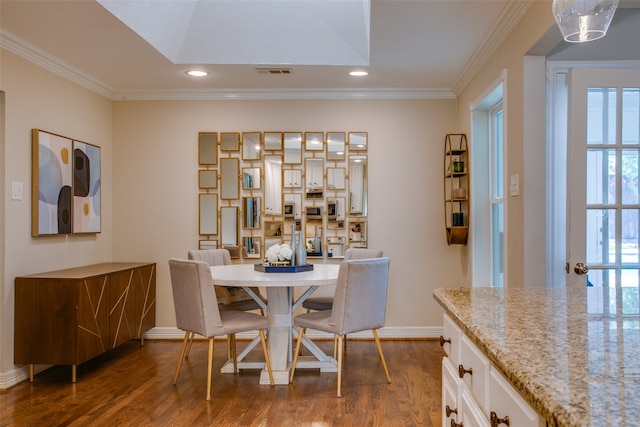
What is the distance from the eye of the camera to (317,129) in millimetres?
A: 4816

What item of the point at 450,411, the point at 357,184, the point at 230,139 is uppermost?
the point at 230,139

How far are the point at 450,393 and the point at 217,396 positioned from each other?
Result: 79.1 inches

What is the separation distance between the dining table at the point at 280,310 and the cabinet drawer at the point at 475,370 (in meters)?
1.86

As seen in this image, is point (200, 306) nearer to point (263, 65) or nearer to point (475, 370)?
point (263, 65)

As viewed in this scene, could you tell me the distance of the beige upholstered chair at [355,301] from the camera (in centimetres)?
321

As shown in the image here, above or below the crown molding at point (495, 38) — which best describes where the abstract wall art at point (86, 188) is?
below

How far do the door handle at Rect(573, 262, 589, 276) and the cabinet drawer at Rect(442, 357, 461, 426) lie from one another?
137 centimetres

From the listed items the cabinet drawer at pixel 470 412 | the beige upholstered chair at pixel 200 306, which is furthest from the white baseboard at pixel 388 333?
the cabinet drawer at pixel 470 412

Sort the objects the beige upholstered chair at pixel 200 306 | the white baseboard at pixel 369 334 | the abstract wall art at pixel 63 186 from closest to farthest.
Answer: the beige upholstered chair at pixel 200 306 → the abstract wall art at pixel 63 186 → the white baseboard at pixel 369 334

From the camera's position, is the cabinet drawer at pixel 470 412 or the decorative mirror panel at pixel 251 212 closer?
the cabinet drawer at pixel 470 412

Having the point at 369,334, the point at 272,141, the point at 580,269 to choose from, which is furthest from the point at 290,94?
the point at 580,269

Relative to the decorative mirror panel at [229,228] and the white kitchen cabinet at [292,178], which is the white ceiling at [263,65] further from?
the decorative mirror panel at [229,228]

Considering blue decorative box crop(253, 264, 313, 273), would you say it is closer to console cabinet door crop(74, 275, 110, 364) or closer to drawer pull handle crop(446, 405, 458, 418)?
console cabinet door crop(74, 275, 110, 364)

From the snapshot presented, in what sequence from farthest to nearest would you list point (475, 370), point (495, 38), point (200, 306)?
point (495, 38) → point (200, 306) → point (475, 370)
